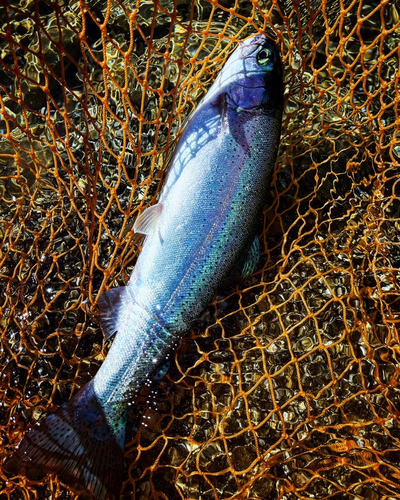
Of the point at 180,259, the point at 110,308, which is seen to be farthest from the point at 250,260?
the point at 110,308

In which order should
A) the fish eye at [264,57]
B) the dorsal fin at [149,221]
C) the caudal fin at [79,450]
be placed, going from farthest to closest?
the fish eye at [264,57], the dorsal fin at [149,221], the caudal fin at [79,450]

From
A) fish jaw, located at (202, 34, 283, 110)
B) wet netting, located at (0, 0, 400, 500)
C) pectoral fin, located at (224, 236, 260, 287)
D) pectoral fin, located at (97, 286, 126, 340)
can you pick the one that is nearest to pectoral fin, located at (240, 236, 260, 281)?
pectoral fin, located at (224, 236, 260, 287)

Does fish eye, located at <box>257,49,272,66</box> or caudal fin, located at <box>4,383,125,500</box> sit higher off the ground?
fish eye, located at <box>257,49,272,66</box>

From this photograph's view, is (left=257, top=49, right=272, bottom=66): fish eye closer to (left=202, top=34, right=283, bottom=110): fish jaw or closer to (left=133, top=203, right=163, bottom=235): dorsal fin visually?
(left=202, top=34, right=283, bottom=110): fish jaw

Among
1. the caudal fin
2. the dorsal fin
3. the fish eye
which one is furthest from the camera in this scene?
the fish eye

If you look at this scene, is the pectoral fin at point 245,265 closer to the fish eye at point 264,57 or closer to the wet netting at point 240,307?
the wet netting at point 240,307

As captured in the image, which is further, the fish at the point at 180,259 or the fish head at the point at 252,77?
the fish head at the point at 252,77

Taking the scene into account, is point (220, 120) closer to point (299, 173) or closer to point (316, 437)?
point (299, 173)

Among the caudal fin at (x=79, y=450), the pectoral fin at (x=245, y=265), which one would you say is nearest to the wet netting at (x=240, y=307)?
the pectoral fin at (x=245, y=265)
